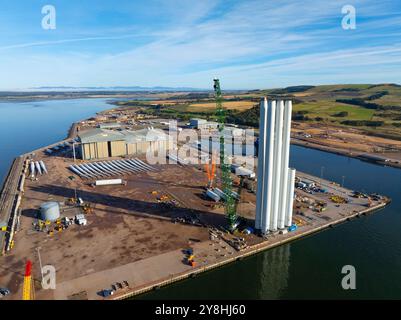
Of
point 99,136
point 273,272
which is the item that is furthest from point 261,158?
point 99,136

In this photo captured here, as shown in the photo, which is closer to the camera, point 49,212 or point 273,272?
point 273,272

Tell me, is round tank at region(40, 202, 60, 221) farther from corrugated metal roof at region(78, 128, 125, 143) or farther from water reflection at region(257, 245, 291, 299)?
corrugated metal roof at region(78, 128, 125, 143)

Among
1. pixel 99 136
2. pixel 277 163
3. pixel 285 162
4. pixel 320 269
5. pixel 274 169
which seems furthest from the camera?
pixel 99 136

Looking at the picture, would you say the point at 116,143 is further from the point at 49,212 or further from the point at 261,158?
the point at 261,158

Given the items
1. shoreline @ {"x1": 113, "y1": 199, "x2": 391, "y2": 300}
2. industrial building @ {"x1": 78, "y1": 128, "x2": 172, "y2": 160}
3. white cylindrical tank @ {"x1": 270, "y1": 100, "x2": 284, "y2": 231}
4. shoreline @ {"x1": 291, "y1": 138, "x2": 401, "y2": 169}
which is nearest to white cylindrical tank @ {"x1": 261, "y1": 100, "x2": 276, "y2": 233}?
white cylindrical tank @ {"x1": 270, "y1": 100, "x2": 284, "y2": 231}

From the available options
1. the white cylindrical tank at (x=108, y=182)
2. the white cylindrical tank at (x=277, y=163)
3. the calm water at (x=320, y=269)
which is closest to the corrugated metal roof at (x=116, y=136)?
the white cylindrical tank at (x=108, y=182)
